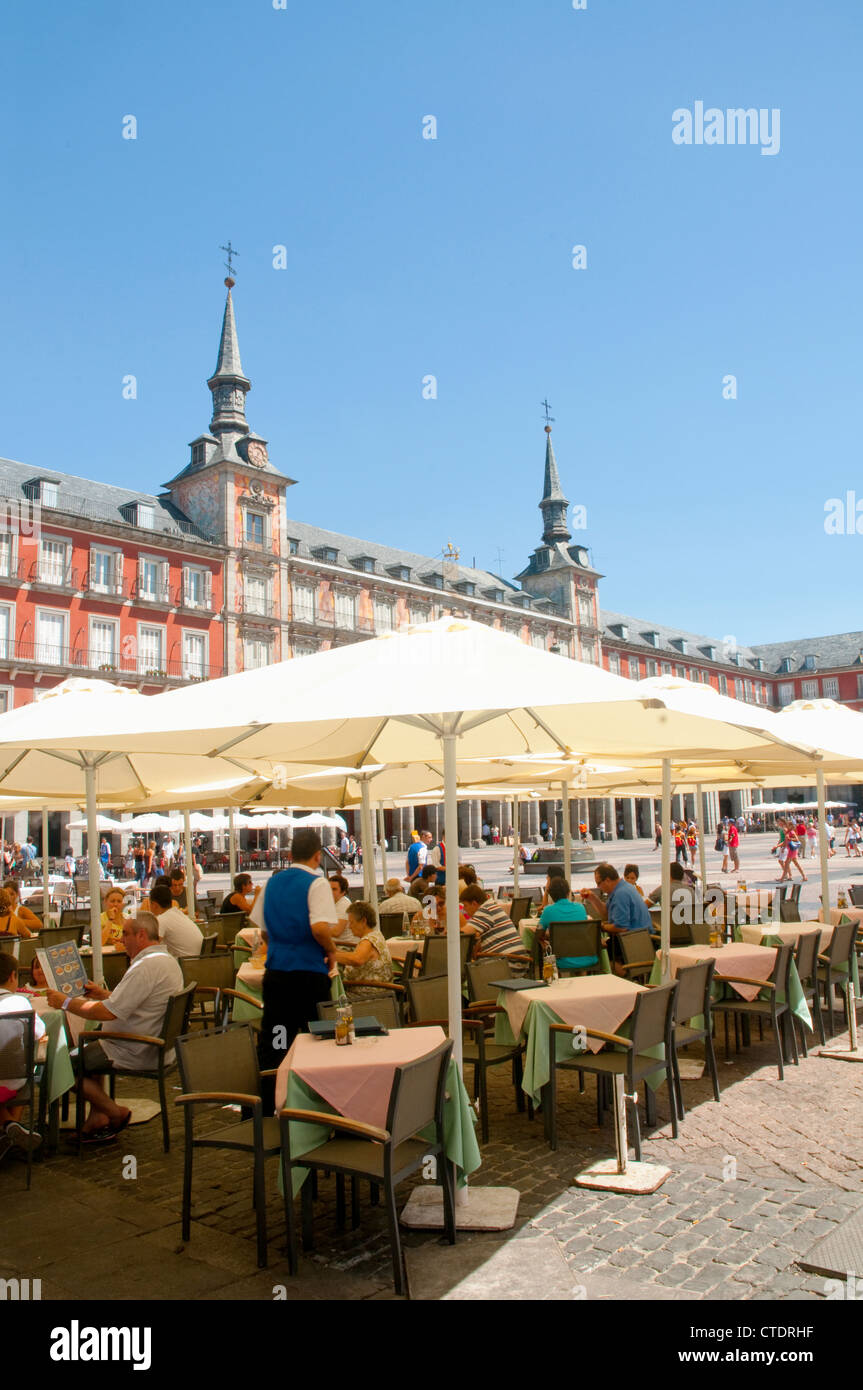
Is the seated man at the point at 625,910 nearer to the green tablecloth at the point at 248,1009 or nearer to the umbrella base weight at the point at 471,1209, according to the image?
the green tablecloth at the point at 248,1009

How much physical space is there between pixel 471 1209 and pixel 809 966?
439 centimetres

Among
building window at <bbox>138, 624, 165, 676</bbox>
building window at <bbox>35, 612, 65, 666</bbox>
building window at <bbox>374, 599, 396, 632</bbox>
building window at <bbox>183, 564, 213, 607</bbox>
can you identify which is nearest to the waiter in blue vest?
building window at <bbox>35, 612, 65, 666</bbox>

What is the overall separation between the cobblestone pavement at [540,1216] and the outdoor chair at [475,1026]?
0.95 ft

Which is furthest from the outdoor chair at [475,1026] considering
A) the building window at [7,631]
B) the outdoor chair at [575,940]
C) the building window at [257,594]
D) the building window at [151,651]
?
the building window at [257,594]

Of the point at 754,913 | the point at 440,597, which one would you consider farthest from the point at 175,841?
the point at 754,913

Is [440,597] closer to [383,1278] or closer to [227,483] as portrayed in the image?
[227,483]

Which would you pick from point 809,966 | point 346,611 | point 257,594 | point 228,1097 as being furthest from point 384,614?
point 228,1097

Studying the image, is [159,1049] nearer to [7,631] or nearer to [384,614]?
[7,631]

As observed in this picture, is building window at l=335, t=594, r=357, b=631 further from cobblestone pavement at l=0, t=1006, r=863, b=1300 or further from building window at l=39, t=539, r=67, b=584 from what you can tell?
cobblestone pavement at l=0, t=1006, r=863, b=1300

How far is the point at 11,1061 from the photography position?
4.91 meters

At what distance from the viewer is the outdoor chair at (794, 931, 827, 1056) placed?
743 centimetres

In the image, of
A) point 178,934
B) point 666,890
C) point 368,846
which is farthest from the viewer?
point 368,846
